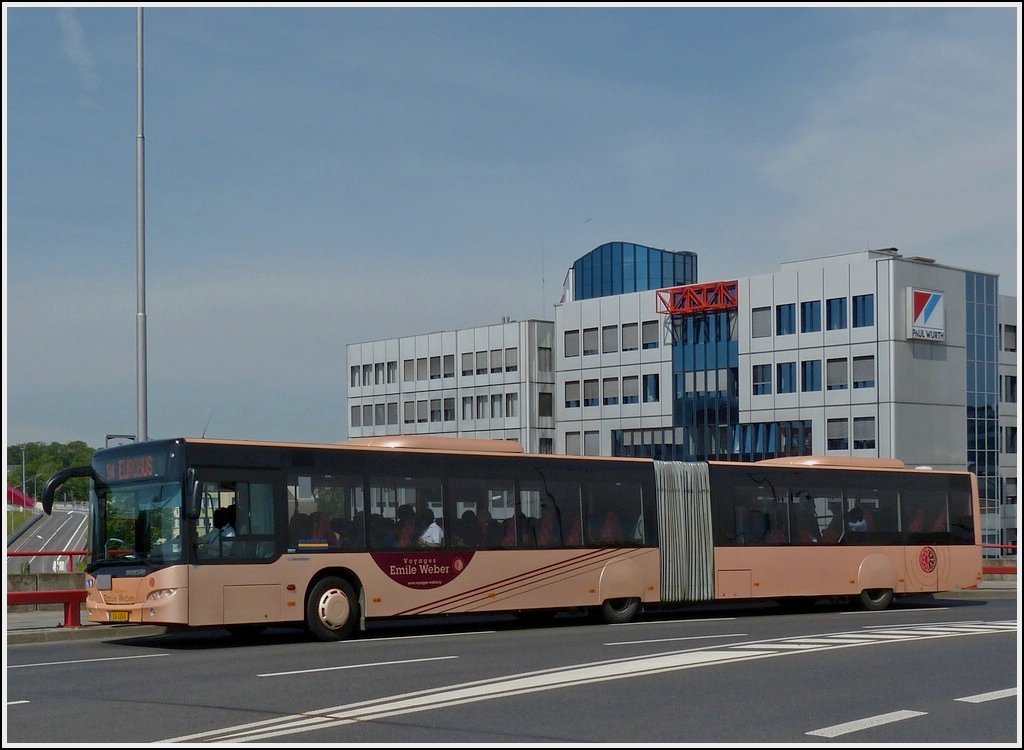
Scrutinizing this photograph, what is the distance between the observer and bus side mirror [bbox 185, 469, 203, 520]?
18.3 metres

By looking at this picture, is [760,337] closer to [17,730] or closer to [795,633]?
[795,633]

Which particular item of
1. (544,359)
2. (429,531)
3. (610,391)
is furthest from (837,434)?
(429,531)

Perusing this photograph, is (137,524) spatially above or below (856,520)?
above

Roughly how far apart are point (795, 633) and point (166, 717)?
1074 centimetres

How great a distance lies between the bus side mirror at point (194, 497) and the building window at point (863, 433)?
60280 millimetres

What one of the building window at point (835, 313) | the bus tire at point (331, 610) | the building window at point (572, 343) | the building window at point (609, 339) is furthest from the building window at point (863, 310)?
the bus tire at point (331, 610)

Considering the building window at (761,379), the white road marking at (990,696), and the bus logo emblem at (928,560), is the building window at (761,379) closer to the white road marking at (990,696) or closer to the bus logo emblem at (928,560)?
the bus logo emblem at (928,560)

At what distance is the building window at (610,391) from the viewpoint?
89.1 m

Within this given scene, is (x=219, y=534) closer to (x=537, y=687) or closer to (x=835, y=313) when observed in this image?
(x=537, y=687)

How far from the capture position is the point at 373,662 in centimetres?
1548

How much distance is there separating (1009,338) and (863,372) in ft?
42.7

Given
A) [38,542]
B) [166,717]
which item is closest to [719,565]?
[166,717]

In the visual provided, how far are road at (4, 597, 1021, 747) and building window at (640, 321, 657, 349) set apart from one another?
6682cm

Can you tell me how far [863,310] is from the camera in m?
74.6
